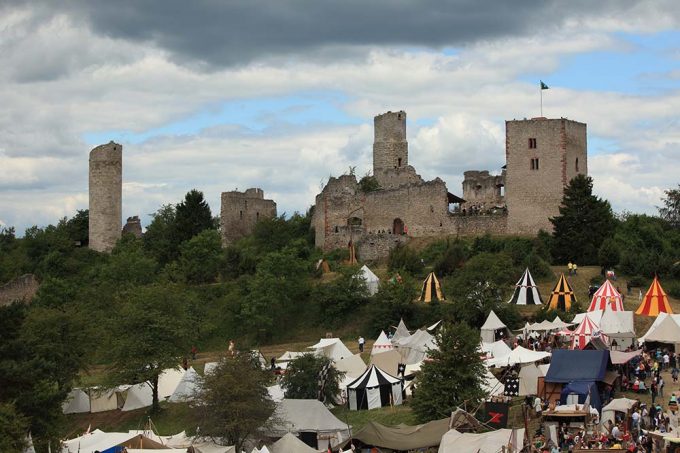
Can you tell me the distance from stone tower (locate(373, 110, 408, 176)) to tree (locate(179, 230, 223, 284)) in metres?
11.0

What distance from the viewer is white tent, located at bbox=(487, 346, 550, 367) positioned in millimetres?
33000

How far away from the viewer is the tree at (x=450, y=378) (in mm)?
30000

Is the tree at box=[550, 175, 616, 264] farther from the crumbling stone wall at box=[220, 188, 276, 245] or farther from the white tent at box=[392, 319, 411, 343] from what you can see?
the crumbling stone wall at box=[220, 188, 276, 245]

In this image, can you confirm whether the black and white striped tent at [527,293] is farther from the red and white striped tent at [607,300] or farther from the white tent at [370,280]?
the white tent at [370,280]

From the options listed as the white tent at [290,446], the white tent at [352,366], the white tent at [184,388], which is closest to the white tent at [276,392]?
the white tent at [352,366]

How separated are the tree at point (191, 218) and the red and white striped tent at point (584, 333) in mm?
29964

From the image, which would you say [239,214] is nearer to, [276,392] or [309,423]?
[276,392]

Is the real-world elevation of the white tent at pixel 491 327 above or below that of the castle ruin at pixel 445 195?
below

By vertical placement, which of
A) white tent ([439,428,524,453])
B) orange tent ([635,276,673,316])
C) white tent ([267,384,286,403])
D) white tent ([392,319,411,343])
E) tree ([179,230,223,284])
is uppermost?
tree ([179,230,223,284])

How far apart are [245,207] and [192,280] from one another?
1051 cm

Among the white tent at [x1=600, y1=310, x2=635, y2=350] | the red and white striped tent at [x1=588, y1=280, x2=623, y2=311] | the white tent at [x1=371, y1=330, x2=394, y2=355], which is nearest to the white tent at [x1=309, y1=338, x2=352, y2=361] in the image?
the white tent at [x1=371, y1=330, x2=394, y2=355]

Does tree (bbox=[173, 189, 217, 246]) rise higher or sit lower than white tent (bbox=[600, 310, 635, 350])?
higher

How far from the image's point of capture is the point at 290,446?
28.2m

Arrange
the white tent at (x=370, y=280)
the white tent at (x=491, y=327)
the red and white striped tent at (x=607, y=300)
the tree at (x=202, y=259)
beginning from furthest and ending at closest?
the tree at (x=202, y=259)
the white tent at (x=370, y=280)
the white tent at (x=491, y=327)
the red and white striped tent at (x=607, y=300)
